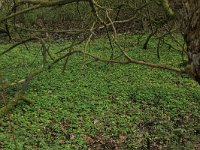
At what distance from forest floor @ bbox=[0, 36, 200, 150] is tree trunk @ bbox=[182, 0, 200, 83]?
383cm

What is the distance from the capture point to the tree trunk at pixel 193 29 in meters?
2.65

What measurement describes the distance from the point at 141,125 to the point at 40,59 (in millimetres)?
4637

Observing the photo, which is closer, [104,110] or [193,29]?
[193,29]

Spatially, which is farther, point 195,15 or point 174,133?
point 174,133

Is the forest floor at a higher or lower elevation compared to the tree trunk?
lower

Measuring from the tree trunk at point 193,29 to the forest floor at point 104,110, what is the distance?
3826 millimetres

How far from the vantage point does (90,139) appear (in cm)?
654

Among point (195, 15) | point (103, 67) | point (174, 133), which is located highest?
point (195, 15)

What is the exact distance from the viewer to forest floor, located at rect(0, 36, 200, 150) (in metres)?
6.52

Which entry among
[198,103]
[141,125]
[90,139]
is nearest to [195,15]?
[90,139]

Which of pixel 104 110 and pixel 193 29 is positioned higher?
pixel 193 29

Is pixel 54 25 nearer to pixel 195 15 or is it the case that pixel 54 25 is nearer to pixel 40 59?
pixel 40 59

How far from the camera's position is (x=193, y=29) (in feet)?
8.78

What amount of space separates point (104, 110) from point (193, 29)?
5.04 metres
